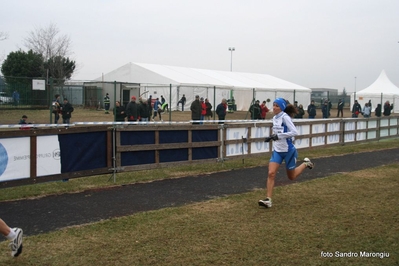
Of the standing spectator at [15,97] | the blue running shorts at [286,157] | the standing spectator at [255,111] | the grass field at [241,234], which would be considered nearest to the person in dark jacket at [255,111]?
the standing spectator at [255,111]

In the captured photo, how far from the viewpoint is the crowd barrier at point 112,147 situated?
9.02m

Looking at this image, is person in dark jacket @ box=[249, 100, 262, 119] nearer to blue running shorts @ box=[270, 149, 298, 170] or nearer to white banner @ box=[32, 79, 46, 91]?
white banner @ box=[32, 79, 46, 91]

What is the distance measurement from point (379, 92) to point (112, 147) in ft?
147

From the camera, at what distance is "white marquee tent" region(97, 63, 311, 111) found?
39688mm

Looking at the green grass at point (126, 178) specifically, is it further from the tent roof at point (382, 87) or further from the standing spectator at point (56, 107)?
the tent roof at point (382, 87)

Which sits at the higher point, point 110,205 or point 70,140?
point 70,140

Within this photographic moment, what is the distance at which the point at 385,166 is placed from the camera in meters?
13.7

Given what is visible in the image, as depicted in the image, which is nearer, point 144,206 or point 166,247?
point 166,247

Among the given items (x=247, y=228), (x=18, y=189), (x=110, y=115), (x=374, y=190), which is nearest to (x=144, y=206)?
(x=247, y=228)

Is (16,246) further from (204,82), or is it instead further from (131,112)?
(204,82)

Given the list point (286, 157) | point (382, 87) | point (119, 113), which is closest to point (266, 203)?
point (286, 157)

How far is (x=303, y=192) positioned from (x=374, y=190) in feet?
5.13

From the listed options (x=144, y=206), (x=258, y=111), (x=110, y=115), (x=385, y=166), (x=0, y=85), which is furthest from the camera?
(x=258, y=111)

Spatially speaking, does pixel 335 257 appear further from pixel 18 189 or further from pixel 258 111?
pixel 258 111
